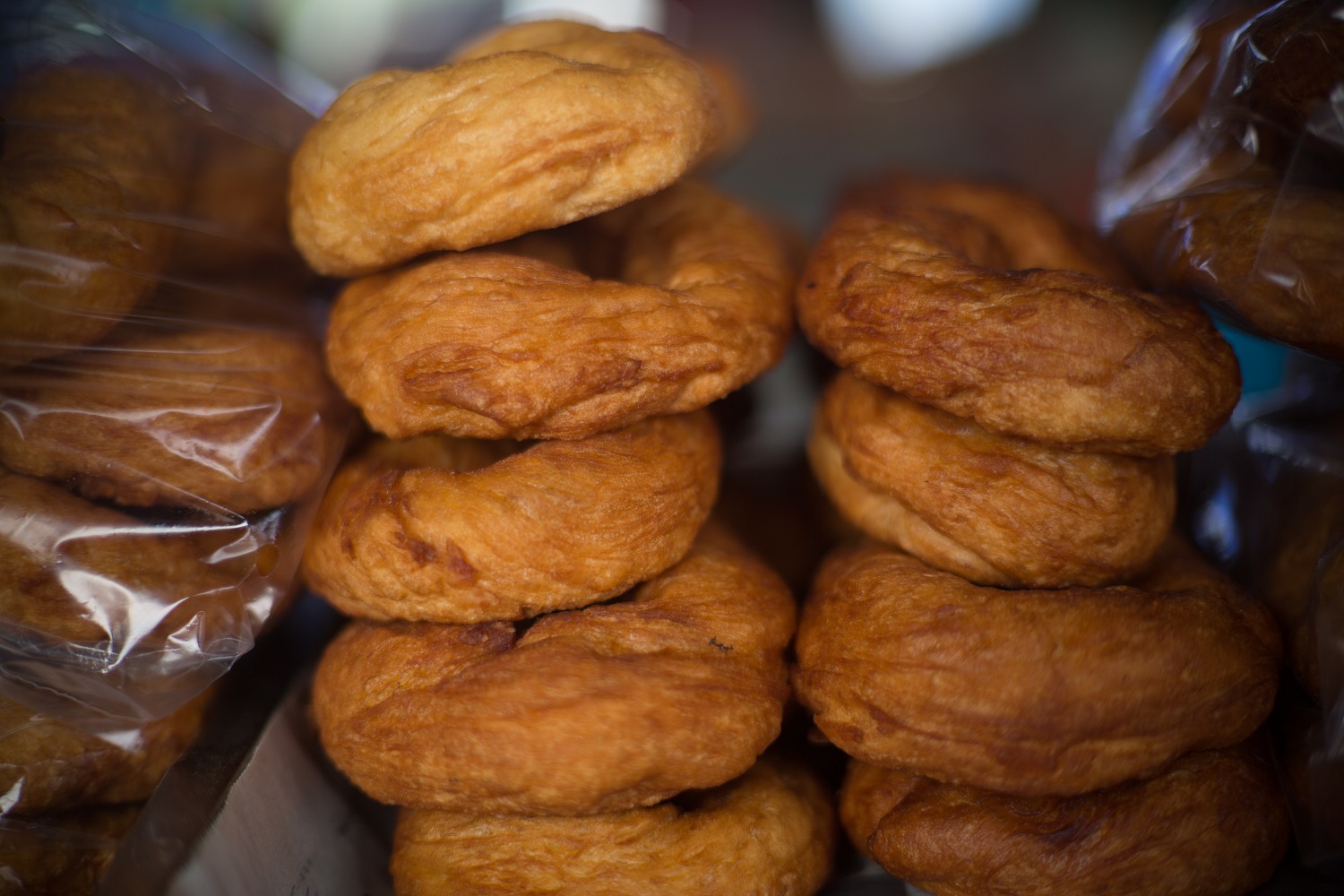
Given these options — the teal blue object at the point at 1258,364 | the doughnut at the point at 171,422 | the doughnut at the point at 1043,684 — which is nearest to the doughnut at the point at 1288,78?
the doughnut at the point at 1043,684

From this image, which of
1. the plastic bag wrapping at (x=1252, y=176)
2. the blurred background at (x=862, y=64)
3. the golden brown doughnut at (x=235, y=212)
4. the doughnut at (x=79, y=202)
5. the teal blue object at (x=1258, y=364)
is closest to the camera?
the doughnut at (x=79, y=202)

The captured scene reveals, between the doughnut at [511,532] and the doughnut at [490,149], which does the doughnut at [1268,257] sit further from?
the doughnut at [511,532]

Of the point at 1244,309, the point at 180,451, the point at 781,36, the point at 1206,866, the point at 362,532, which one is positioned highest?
the point at 781,36

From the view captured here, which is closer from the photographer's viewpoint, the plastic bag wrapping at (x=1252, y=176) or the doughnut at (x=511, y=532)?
the doughnut at (x=511, y=532)

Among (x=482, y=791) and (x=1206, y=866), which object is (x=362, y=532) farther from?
(x=1206, y=866)

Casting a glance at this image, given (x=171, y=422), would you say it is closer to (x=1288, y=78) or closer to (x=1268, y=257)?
(x=1268, y=257)

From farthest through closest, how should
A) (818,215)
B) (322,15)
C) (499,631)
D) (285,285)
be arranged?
(818,215) → (322,15) → (285,285) → (499,631)

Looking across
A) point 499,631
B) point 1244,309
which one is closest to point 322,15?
point 499,631
